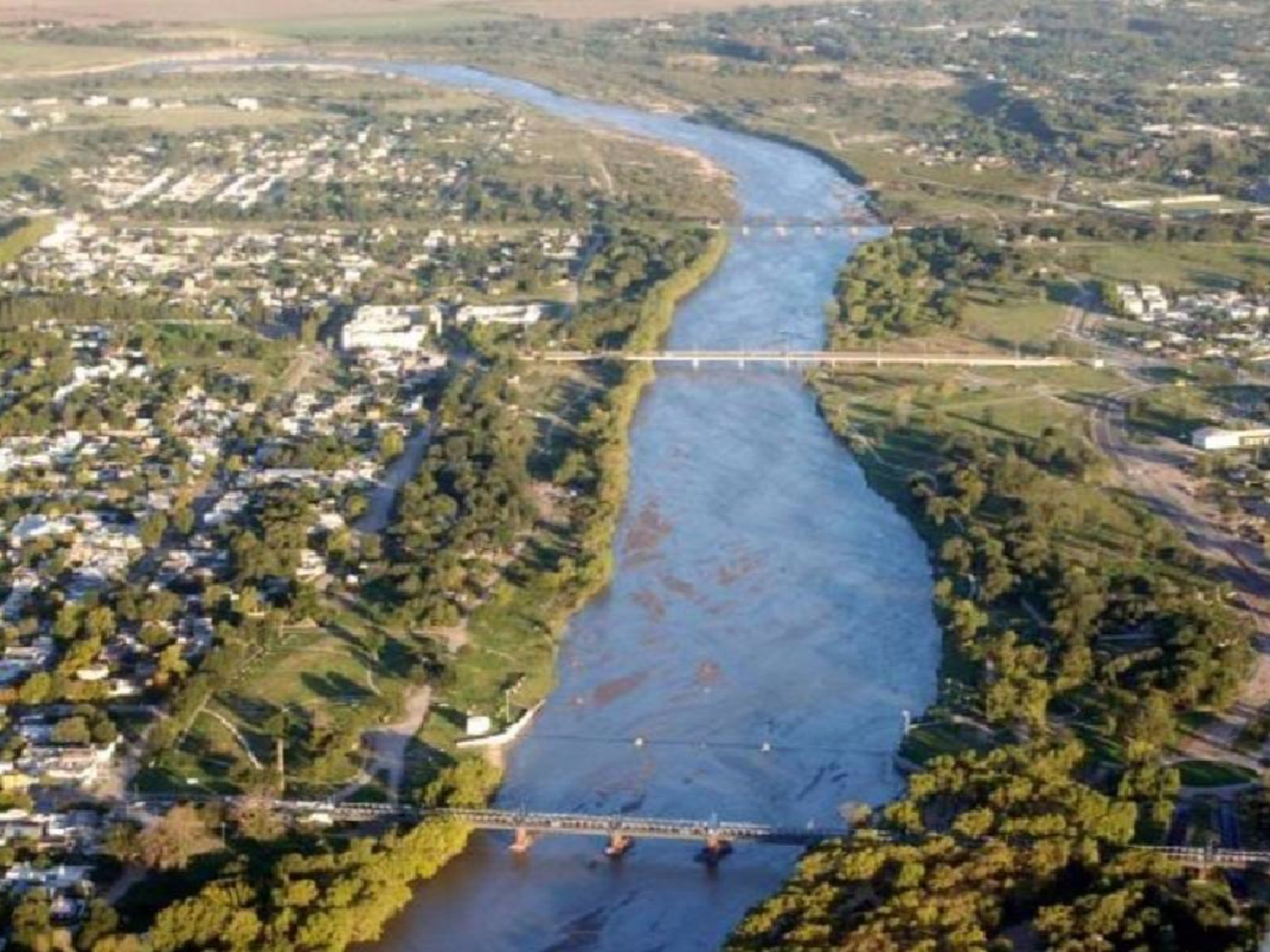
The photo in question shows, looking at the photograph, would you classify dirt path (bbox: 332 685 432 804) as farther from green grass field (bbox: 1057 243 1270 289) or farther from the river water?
green grass field (bbox: 1057 243 1270 289)

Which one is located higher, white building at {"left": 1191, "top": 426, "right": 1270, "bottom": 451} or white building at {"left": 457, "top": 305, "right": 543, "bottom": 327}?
white building at {"left": 1191, "top": 426, "right": 1270, "bottom": 451}

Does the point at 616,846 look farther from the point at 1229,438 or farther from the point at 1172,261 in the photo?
the point at 1172,261

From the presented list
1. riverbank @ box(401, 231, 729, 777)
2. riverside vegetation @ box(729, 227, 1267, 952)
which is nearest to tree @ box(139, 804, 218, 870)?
riverbank @ box(401, 231, 729, 777)

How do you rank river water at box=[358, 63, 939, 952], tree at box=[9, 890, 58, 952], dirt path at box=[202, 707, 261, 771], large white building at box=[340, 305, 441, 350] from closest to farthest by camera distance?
tree at box=[9, 890, 58, 952] < river water at box=[358, 63, 939, 952] < dirt path at box=[202, 707, 261, 771] < large white building at box=[340, 305, 441, 350]

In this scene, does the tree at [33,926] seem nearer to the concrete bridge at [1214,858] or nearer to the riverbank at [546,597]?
the riverbank at [546,597]

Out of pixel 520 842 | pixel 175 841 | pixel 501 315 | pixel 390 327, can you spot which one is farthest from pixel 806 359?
pixel 175 841

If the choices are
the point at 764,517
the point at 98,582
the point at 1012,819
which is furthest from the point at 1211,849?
the point at 98,582
